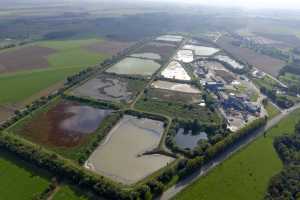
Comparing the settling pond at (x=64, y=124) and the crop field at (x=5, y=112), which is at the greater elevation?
the crop field at (x=5, y=112)

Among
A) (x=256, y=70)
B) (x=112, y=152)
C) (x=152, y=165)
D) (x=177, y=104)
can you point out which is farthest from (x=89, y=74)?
(x=256, y=70)

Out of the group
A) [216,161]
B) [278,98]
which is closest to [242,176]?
[216,161]

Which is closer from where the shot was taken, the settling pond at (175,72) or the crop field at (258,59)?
the settling pond at (175,72)

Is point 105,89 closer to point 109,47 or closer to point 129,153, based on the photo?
point 129,153

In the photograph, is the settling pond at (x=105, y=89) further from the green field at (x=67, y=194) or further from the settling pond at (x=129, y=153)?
the green field at (x=67, y=194)

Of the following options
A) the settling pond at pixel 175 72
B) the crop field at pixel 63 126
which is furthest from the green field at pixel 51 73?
the settling pond at pixel 175 72

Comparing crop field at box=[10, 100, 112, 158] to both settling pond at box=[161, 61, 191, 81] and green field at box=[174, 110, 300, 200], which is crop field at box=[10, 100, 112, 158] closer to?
green field at box=[174, 110, 300, 200]
